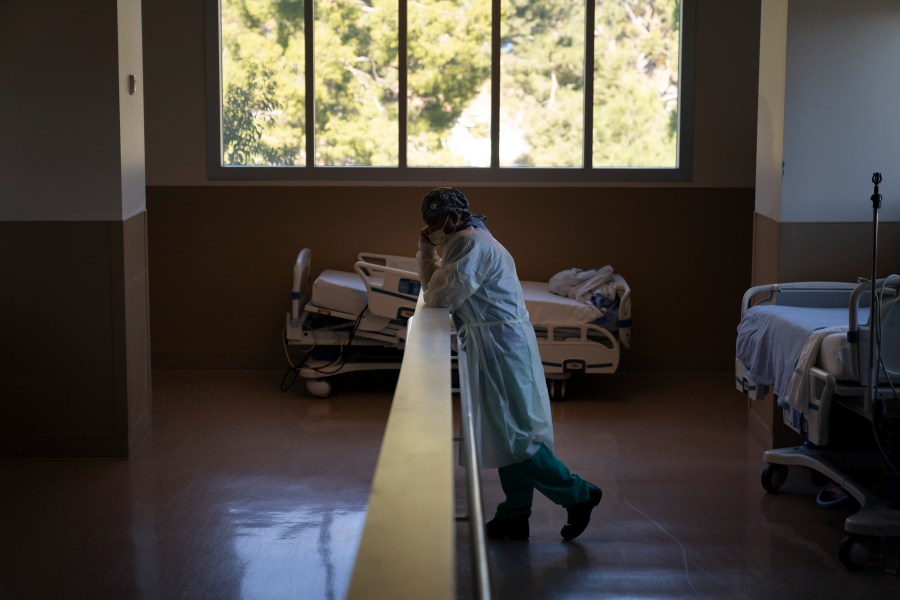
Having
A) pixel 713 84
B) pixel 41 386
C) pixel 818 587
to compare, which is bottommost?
pixel 818 587

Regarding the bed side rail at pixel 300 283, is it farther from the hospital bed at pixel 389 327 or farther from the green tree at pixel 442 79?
the green tree at pixel 442 79

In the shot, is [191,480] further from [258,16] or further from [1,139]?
[258,16]

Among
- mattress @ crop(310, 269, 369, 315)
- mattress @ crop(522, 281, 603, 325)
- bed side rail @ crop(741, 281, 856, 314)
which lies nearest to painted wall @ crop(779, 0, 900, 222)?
bed side rail @ crop(741, 281, 856, 314)

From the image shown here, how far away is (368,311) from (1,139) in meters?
2.45

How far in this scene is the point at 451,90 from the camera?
7867 millimetres


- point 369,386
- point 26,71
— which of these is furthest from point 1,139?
point 369,386

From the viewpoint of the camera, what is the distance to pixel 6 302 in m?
5.66

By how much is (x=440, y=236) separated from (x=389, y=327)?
269cm

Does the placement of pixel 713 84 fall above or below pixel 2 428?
above

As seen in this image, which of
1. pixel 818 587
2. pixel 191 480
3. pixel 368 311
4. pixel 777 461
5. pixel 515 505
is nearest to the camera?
pixel 818 587

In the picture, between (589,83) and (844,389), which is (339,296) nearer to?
(589,83)

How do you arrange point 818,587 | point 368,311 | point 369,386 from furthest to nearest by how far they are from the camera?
point 369,386 → point 368,311 → point 818,587

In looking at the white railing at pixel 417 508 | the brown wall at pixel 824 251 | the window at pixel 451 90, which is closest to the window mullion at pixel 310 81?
the window at pixel 451 90

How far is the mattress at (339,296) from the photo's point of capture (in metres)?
7.15
